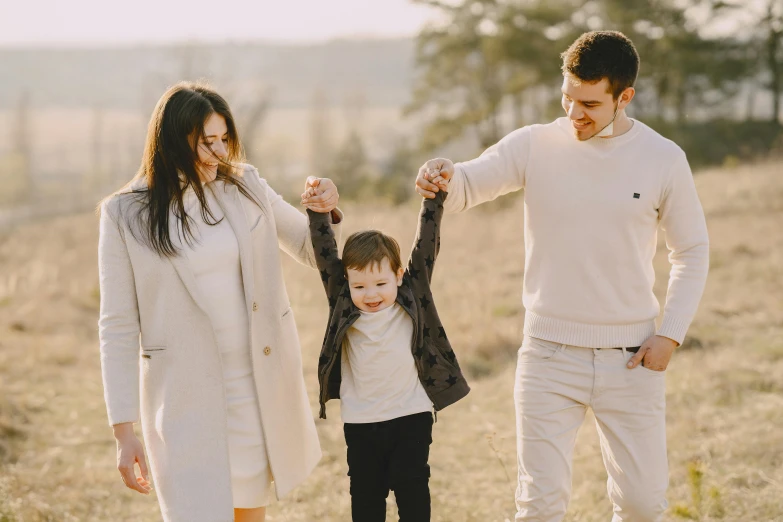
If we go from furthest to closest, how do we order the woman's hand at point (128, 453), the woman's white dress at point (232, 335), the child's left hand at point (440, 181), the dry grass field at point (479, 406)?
the dry grass field at point (479, 406) → the child's left hand at point (440, 181) → the woman's white dress at point (232, 335) → the woman's hand at point (128, 453)

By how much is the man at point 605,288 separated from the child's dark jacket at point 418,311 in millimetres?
234

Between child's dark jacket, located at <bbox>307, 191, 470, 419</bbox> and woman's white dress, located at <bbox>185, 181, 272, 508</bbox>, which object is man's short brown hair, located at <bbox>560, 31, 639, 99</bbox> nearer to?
child's dark jacket, located at <bbox>307, 191, 470, 419</bbox>

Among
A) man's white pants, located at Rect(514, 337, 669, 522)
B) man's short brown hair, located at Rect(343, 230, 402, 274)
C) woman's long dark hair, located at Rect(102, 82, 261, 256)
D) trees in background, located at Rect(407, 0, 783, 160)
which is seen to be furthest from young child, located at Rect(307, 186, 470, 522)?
trees in background, located at Rect(407, 0, 783, 160)

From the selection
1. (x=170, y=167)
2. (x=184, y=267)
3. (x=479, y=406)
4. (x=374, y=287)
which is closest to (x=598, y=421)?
(x=374, y=287)

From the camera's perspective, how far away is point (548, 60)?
3062 centimetres

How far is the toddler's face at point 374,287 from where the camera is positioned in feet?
9.41

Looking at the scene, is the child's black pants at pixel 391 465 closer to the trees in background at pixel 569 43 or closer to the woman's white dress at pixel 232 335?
the woman's white dress at pixel 232 335

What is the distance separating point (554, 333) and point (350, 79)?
494ft

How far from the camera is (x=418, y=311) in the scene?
295 centimetres

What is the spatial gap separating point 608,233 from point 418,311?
78 centimetres

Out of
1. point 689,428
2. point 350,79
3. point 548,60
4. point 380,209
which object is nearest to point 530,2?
point 548,60

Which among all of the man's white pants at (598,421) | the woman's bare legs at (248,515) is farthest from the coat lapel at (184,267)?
the man's white pants at (598,421)

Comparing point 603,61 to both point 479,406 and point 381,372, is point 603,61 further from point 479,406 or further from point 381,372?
point 479,406

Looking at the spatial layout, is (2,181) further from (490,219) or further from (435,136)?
(490,219)
